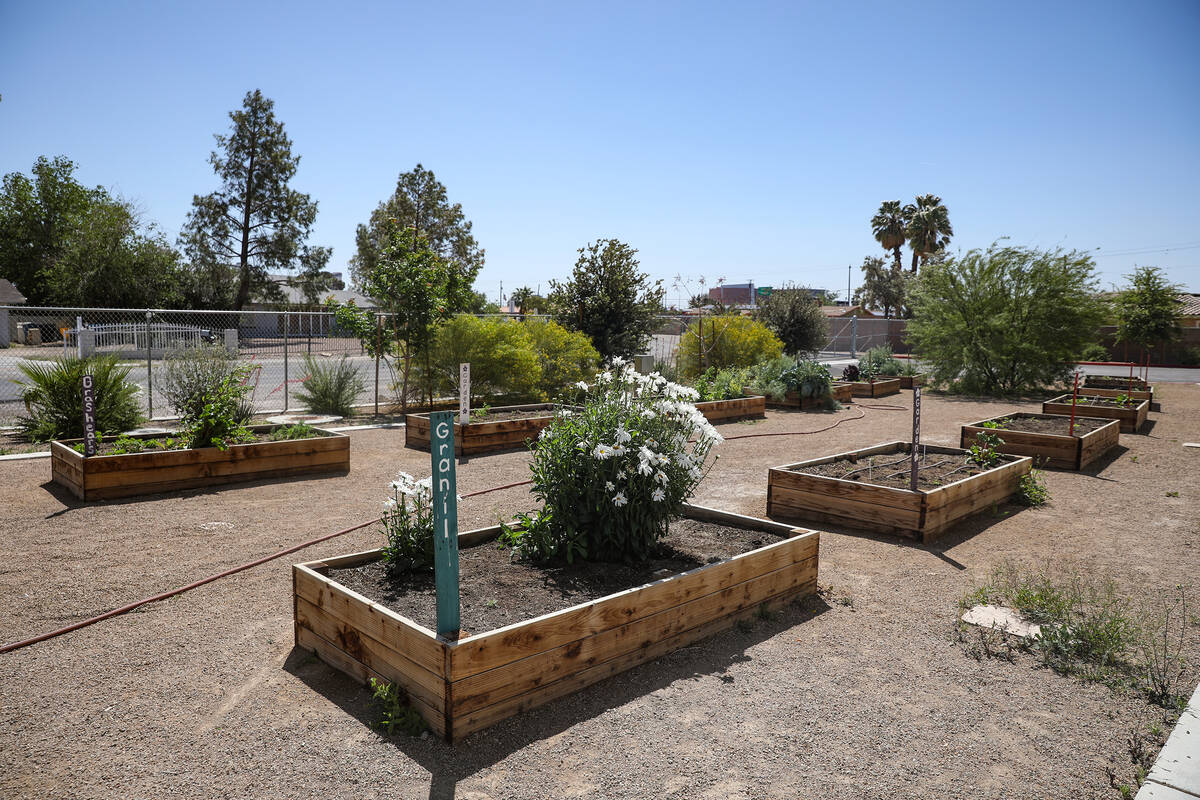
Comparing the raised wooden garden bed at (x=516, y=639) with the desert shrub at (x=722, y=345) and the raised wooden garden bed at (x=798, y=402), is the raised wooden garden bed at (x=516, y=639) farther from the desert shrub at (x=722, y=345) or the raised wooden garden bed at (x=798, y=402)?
the desert shrub at (x=722, y=345)

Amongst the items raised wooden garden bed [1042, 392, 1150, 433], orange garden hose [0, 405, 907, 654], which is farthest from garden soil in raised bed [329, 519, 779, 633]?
raised wooden garden bed [1042, 392, 1150, 433]

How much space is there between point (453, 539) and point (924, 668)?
2.74 metres

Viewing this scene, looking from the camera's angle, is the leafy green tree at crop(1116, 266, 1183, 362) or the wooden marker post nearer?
the wooden marker post

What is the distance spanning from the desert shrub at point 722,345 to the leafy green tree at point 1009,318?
5.93 meters

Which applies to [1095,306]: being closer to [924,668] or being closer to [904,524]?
[904,524]

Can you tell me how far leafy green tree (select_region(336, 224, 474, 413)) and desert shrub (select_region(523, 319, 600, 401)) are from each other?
1781 mm

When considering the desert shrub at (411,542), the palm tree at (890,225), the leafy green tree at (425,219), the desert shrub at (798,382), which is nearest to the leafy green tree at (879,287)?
the palm tree at (890,225)

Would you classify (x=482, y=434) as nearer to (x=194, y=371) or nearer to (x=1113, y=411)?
(x=194, y=371)

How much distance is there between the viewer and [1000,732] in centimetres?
346

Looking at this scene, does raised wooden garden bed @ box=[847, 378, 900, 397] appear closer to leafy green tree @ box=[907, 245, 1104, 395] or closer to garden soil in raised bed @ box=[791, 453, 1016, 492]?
leafy green tree @ box=[907, 245, 1104, 395]

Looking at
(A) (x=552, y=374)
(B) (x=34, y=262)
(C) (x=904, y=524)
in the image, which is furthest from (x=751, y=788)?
(B) (x=34, y=262)

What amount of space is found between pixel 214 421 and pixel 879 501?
22.6 ft

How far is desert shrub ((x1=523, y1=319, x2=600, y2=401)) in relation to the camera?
14805 mm

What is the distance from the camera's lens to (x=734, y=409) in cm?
1499
